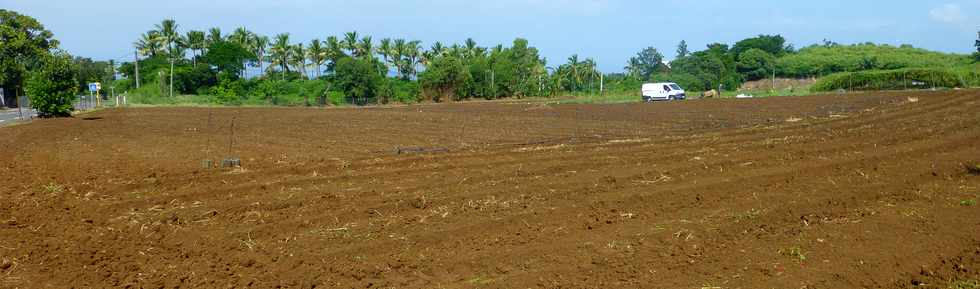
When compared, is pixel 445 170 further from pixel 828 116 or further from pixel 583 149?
pixel 828 116

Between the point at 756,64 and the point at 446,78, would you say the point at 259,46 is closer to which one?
the point at 446,78

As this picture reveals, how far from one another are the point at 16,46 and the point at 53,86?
35.0 m

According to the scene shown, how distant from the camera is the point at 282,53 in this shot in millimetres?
89750

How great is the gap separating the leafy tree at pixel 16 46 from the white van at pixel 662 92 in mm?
47346

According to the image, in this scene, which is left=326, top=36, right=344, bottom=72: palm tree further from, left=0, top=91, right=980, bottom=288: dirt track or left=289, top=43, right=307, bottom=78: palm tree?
left=0, top=91, right=980, bottom=288: dirt track

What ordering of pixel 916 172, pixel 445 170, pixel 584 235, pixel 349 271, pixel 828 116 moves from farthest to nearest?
pixel 828 116 < pixel 445 170 < pixel 916 172 < pixel 584 235 < pixel 349 271

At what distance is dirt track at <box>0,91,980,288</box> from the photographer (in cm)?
587

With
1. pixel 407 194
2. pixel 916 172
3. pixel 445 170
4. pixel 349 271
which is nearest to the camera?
pixel 349 271

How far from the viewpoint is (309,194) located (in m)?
9.55

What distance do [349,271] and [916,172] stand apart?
8.55 meters

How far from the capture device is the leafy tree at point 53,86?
31.7 m

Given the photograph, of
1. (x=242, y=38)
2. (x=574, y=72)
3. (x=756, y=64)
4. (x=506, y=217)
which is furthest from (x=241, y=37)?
(x=506, y=217)

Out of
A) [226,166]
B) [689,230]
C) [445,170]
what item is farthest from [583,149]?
[689,230]

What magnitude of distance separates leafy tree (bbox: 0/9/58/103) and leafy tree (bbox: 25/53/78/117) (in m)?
30.2
